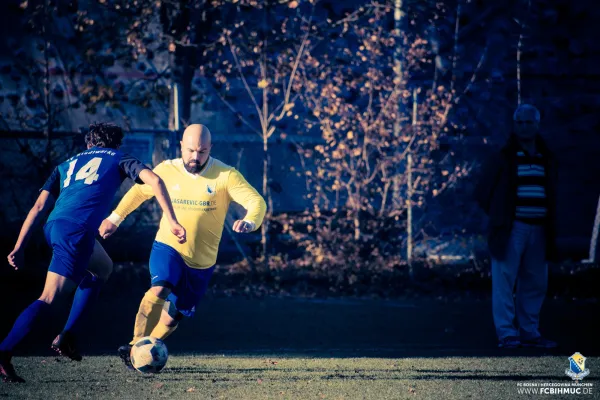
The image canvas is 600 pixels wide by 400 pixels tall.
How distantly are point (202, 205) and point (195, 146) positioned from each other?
1.53ft

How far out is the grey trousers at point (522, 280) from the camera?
865 cm

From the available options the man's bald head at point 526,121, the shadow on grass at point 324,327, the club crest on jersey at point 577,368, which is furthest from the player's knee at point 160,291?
the man's bald head at point 526,121

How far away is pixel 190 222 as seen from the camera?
7078mm

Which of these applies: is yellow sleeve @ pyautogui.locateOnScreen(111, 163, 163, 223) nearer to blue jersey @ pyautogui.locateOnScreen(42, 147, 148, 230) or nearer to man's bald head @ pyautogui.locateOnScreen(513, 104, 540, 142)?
blue jersey @ pyautogui.locateOnScreen(42, 147, 148, 230)

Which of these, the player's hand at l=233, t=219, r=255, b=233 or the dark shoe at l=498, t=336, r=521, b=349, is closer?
the player's hand at l=233, t=219, r=255, b=233

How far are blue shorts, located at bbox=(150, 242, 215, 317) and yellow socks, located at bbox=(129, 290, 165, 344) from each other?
123 mm

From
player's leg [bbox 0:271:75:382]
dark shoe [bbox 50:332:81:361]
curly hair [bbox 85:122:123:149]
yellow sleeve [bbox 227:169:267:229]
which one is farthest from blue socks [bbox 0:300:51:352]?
yellow sleeve [bbox 227:169:267:229]

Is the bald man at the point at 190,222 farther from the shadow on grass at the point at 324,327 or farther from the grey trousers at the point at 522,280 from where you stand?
the grey trousers at the point at 522,280

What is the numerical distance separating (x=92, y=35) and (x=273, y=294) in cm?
488

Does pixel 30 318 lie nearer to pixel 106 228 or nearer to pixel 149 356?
pixel 149 356

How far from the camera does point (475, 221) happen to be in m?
14.2

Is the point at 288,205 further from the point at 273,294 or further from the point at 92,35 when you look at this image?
the point at 92,35

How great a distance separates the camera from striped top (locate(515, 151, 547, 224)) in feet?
28.2

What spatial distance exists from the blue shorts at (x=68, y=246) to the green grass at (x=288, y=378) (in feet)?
2.64
